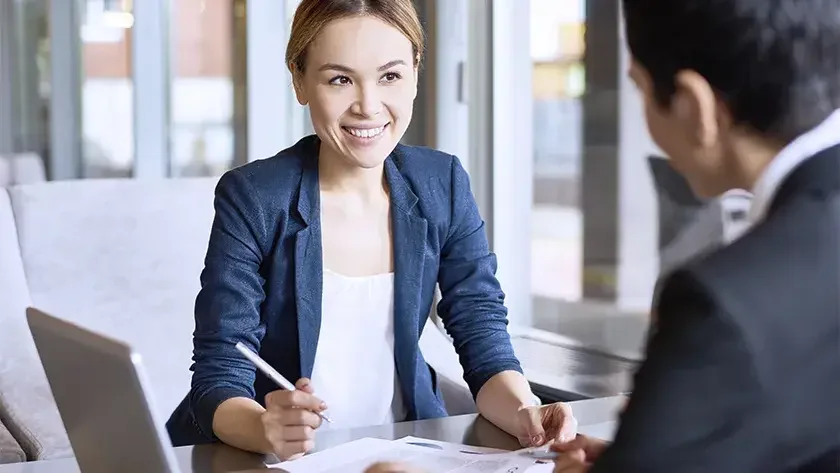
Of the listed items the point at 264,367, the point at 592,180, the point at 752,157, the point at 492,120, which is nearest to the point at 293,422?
the point at 264,367

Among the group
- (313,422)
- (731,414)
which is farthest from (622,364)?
(731,414)

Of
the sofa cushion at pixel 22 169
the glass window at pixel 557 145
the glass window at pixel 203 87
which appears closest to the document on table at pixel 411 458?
the glass window at pixel 557 145

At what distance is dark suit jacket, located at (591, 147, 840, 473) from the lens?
558mm

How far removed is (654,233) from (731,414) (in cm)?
166

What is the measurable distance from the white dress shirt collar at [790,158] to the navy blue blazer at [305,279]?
895 millimetres

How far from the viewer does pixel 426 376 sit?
5.32ft

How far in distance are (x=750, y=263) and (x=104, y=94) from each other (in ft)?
14.3

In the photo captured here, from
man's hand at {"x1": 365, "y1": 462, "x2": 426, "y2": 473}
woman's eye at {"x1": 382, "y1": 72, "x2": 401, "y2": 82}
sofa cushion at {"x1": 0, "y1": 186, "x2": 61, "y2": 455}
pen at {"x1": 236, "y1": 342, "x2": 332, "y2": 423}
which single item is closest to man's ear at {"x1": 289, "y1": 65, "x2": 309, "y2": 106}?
woman's eye at {"x1": 382, "y1": 72, "x2": 401, "y2": 82}

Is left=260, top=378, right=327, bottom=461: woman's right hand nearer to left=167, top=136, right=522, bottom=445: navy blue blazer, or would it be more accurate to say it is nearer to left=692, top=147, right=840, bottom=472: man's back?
left=167, top=136, right=522, bottom=445: navy blue blazer

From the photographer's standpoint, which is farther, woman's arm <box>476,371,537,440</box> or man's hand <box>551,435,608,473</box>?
woman's arm <box>476,371,537,440</box>

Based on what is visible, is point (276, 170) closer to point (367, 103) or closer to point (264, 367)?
point (367, 103)

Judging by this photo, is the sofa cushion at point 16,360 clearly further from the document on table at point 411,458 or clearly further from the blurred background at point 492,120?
the blurred background at point 492,120

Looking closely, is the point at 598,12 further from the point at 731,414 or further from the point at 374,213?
the point at 731,414

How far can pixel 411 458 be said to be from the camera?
120cm
